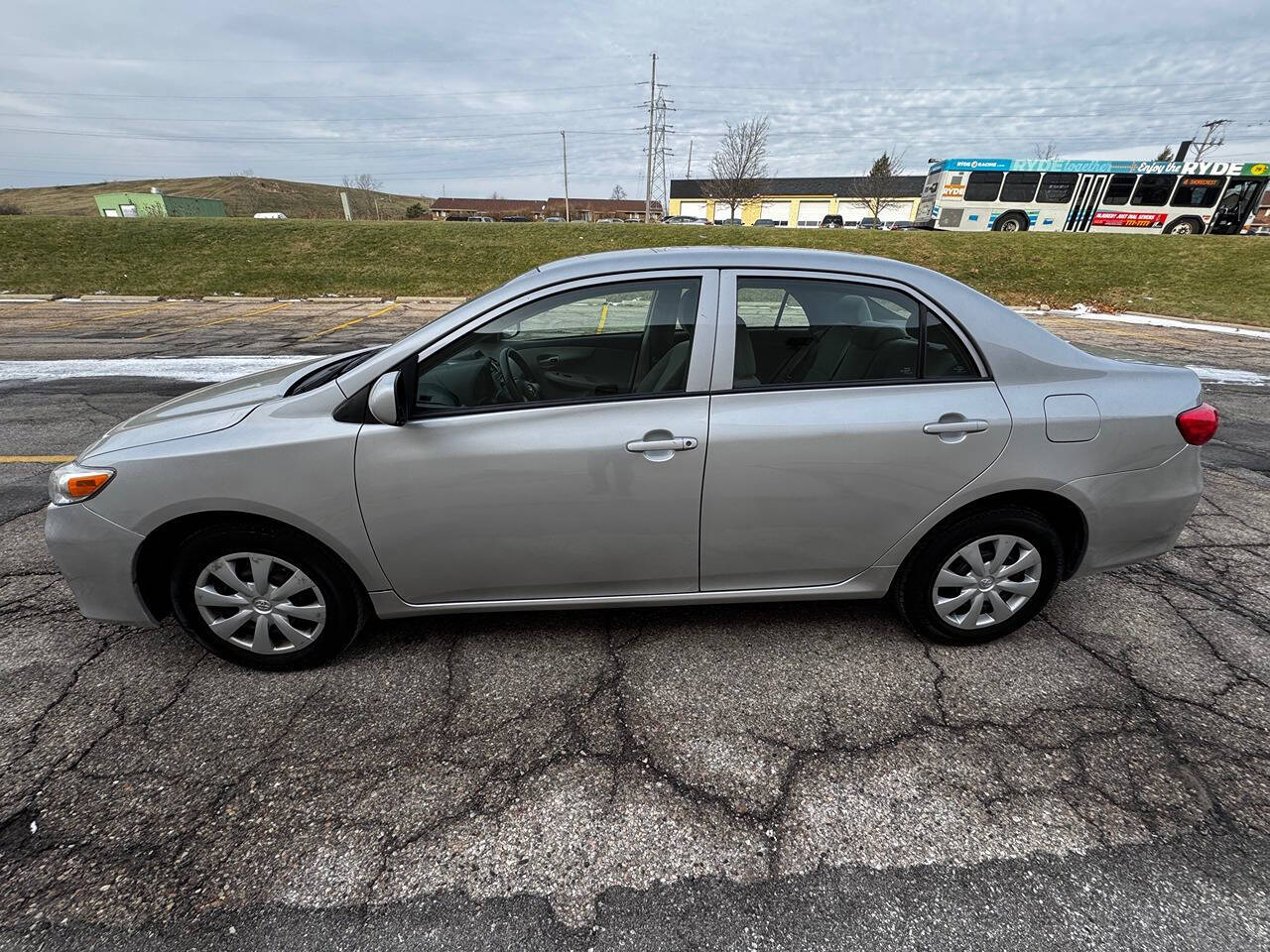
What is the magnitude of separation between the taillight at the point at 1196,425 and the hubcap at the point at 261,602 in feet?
11.5

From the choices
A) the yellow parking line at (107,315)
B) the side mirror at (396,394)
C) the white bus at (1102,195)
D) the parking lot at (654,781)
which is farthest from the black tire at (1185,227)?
the yellow parking line at (107,315)

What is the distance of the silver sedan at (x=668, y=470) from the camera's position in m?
2.22

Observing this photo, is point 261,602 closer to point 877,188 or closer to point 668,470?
point 668,470

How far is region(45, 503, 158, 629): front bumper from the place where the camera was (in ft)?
7.40

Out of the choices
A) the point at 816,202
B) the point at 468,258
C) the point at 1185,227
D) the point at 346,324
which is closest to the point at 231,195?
the point at 816,202

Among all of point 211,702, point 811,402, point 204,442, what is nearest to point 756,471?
point 811,402

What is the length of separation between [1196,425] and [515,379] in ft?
9.16

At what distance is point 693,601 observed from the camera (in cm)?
255

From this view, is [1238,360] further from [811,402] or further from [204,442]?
[204,442]

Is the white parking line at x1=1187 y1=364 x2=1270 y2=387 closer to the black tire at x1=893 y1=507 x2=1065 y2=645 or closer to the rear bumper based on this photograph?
the rear bumper

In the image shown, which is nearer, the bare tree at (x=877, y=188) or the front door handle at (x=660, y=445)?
the front door handle at (x=660, y=445)

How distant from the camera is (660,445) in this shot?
2213mm

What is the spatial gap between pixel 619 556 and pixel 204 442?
62.3 inches

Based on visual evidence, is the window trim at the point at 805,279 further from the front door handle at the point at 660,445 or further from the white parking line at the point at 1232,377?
the white parking line at the point at 1232,377
